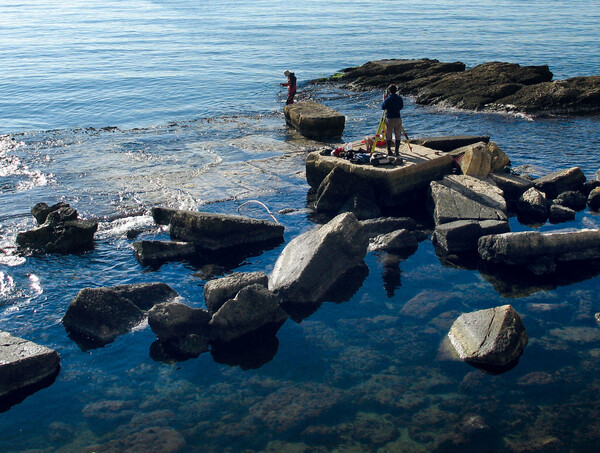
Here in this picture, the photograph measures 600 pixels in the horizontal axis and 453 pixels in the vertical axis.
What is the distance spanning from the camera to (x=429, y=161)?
15.5 metres

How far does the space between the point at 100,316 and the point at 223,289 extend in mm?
2215

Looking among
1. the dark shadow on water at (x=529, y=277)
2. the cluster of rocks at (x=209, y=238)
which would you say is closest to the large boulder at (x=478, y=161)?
the dark shadow on water at (x=529, y=277)

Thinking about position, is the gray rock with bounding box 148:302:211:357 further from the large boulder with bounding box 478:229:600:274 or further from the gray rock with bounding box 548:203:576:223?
the gray rock with bounding box 548:203:576:223

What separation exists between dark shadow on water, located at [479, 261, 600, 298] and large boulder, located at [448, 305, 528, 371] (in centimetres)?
182

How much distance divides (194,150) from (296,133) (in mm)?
4161

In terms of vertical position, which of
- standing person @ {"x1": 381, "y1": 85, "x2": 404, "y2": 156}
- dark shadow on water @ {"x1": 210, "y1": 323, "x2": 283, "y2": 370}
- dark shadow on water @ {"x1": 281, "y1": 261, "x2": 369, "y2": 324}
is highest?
standing person @ {"x1": 381, "y1": 85, "x2": 404, "y2": 156}

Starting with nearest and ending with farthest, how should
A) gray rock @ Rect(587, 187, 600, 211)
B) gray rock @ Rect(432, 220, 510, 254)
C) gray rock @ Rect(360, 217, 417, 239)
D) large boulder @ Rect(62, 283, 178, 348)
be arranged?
large boulder @ Rect(62, 283, 178, 348) < gray rock @ Rect(432, 220, 510, 254) < gray rock @ Rect(360, 217, 417, 239) < gray rock @ Rect(587, 187, 600, 211)

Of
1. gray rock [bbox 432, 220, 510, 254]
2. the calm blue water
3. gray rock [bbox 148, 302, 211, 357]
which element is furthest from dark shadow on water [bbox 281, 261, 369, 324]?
gray rock [bbox 432, 220, 510, 254]

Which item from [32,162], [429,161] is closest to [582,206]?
[429,161]

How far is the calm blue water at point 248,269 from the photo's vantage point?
26.4 feet

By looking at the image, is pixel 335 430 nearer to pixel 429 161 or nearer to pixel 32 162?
pixel 429 161

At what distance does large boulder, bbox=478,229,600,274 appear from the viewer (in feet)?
39.3

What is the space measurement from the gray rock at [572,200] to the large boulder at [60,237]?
11.7 m

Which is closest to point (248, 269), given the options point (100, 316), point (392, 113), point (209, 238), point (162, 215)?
point (209, 238)
